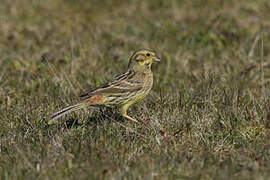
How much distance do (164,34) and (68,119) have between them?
4141 mm

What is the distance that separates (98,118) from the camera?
6.17 m

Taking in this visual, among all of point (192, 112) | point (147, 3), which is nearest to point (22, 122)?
point (192, 112)

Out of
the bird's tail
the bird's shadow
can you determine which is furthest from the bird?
the bird's shadow

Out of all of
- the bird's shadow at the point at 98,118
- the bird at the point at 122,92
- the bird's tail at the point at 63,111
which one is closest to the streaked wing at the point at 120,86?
the bird at the point at 122,92

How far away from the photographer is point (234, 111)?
5934mm

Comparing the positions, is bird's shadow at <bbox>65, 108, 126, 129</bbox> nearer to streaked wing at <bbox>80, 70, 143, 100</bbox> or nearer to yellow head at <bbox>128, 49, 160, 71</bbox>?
streaked wing at <bbox>80, 70, 143, 100</bbox>

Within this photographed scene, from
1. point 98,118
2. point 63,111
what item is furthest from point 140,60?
point 63,111

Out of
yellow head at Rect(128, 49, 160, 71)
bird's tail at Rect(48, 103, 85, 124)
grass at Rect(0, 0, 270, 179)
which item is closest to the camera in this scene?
grass at Rect(0, 0, 270, 179)

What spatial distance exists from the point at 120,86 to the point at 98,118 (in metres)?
0.47

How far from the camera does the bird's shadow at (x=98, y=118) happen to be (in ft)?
19.7

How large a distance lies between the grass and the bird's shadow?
2 centimetres

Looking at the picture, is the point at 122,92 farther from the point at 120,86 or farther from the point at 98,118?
the point at 98,118

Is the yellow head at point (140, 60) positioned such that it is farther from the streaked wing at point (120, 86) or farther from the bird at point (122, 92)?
the streaked wing at point (120, 86)

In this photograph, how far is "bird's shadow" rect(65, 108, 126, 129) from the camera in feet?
19.7
